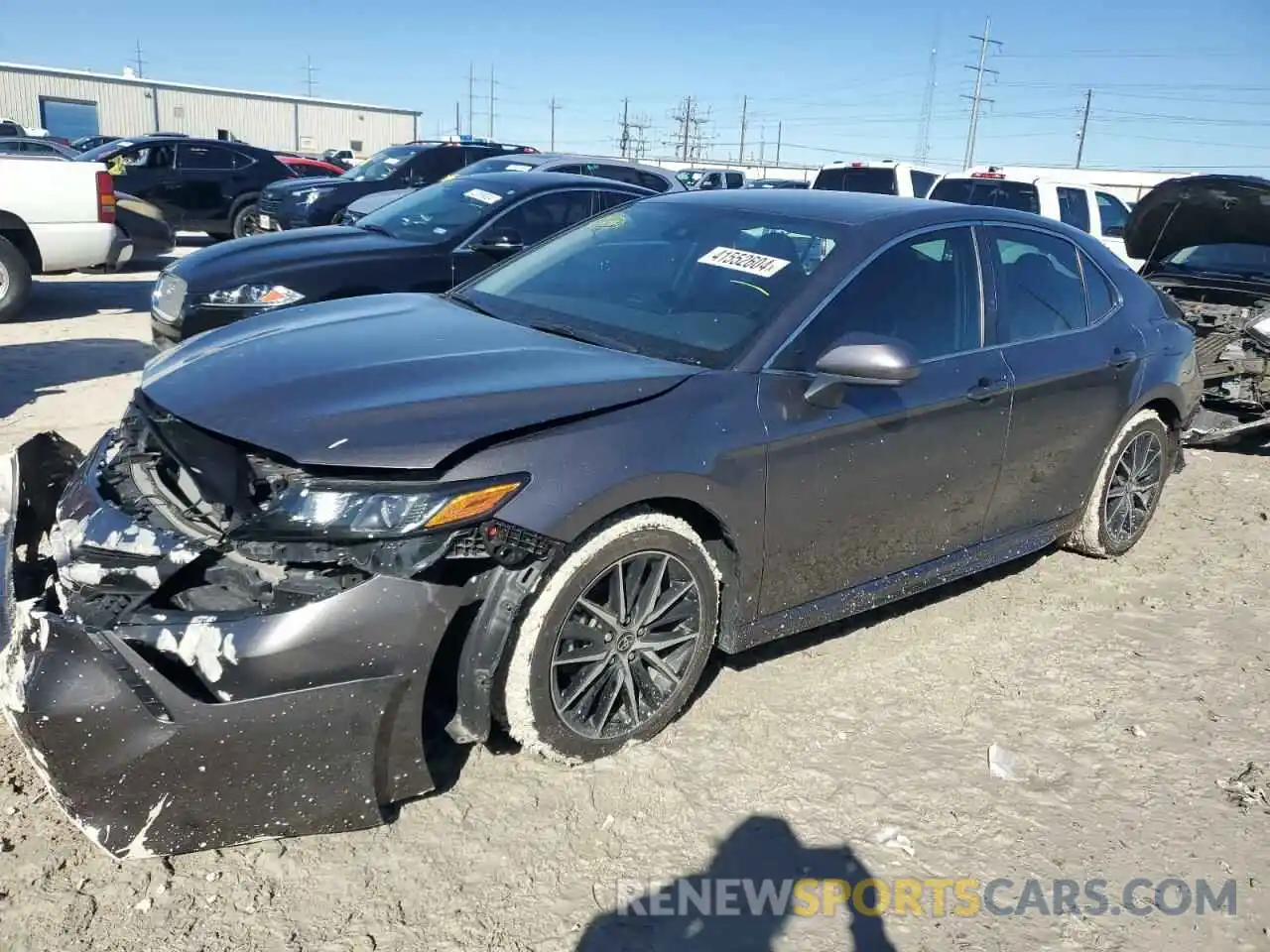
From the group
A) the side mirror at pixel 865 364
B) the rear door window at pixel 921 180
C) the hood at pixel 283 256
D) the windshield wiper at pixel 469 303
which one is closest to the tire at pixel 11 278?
the hood at pixel 283 256

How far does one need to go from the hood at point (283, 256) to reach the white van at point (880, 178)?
9.57 meters

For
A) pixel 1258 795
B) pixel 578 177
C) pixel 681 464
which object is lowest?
pixel 1258 795

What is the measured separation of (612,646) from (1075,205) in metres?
12.5

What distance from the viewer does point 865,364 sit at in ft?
10.1

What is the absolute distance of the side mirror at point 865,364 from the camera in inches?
121

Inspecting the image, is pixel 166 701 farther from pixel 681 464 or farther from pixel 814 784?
pixel 814 784

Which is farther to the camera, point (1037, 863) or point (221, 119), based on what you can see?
point (221, 119)

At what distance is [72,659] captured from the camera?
2250 mm

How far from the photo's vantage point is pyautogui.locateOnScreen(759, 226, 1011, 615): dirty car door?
3.23m

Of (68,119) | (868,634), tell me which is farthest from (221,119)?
(868,634)

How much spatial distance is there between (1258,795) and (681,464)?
7.20 ft

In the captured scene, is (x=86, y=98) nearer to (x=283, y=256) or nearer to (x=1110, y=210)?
(x=1110, y=210)

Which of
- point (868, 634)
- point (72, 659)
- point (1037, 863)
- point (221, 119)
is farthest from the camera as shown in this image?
point (221, 119)

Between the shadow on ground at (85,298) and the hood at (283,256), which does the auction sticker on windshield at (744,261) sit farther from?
the shadow on ground at (85,298)
